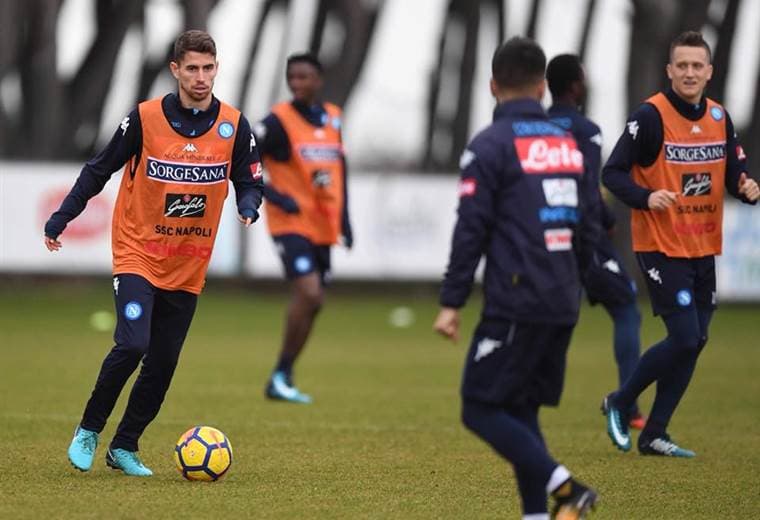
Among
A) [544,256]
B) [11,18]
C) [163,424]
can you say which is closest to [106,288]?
[11,18]

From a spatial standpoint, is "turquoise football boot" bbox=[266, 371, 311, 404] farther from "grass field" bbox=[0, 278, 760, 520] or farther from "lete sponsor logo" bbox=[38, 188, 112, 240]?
"lete sponsor logo" bbox=[38, 188, 112, 240]

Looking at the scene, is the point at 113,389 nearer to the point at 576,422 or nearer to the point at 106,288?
the point at 576,422

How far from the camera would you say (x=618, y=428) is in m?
9.16

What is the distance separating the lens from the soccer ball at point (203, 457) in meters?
7.80

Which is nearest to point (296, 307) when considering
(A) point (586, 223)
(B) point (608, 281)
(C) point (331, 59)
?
(B) point (608, 281)

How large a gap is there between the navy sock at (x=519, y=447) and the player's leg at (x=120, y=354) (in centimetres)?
213

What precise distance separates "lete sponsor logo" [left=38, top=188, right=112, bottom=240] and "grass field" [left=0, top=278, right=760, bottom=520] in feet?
10.5

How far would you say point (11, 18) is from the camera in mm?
27531

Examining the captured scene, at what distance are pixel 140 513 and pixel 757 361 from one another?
1010 cm

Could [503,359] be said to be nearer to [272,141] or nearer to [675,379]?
[675,379]

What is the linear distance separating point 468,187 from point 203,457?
2369mm

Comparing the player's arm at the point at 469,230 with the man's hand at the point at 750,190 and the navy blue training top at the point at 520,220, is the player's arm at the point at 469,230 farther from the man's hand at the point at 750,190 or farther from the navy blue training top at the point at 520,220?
the man's hand at the point at 750,190

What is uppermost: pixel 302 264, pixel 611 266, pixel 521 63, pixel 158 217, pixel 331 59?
pixel 521 63

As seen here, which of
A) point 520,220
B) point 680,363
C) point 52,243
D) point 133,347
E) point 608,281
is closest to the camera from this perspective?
point 520,220
